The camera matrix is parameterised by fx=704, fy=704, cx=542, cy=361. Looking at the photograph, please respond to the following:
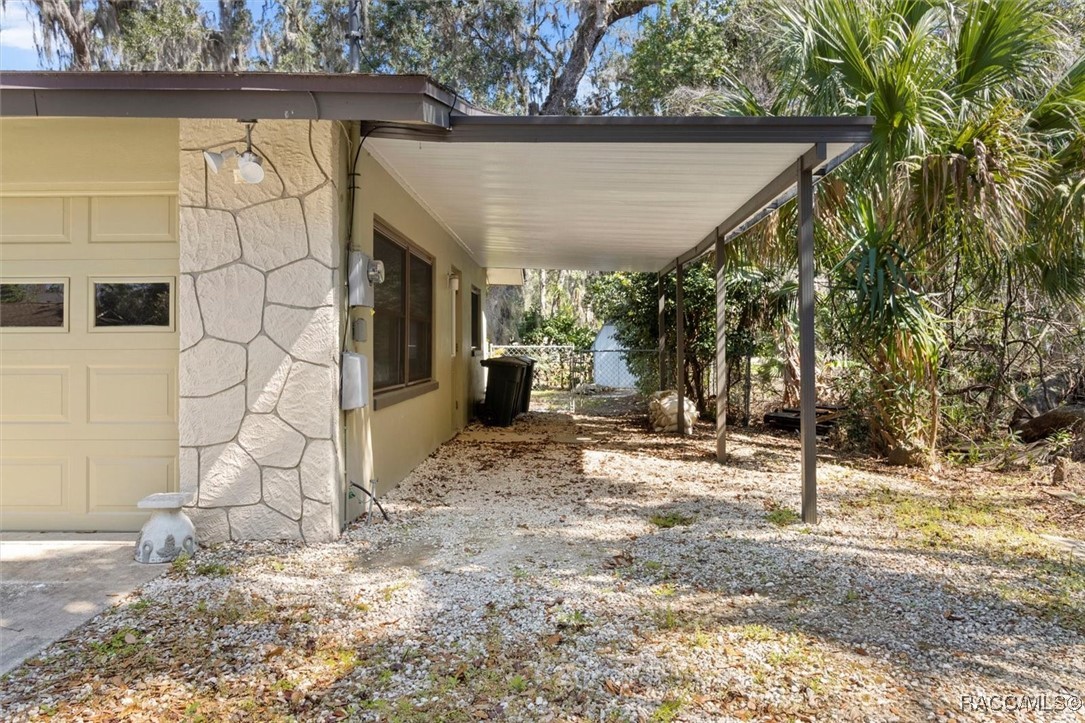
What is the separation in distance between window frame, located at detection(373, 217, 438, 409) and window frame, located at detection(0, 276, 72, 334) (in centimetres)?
197

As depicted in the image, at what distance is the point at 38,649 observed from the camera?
9.41 ft


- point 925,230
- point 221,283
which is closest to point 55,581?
point 221,283

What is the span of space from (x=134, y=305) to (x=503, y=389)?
21.9 ft

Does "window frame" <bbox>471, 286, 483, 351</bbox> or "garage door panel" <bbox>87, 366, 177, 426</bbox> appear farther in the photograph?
"window frame" <bbox>471, 286, 483, 351</bbox>

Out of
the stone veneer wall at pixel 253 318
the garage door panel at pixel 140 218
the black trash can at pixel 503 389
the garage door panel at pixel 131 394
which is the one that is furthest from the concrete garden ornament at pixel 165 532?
the black trash can at pixel 503 389

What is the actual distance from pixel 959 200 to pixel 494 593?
5.04 meters

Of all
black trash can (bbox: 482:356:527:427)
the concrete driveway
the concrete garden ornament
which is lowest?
the concrete driveway

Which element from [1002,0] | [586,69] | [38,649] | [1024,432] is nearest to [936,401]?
[1024,432]

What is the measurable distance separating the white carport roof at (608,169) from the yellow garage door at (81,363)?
167cm

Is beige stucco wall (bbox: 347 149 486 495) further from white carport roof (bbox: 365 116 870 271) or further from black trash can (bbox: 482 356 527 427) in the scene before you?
black trash can (bbox: 482 356 527 427)

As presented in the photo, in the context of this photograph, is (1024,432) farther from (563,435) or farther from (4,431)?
(4,431)

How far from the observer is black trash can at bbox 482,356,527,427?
10.7 m

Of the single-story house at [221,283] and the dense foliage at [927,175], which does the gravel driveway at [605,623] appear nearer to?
the single-story house at [221,283]

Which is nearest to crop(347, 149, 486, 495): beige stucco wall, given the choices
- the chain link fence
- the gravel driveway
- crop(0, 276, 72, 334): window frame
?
the gravel driveway
